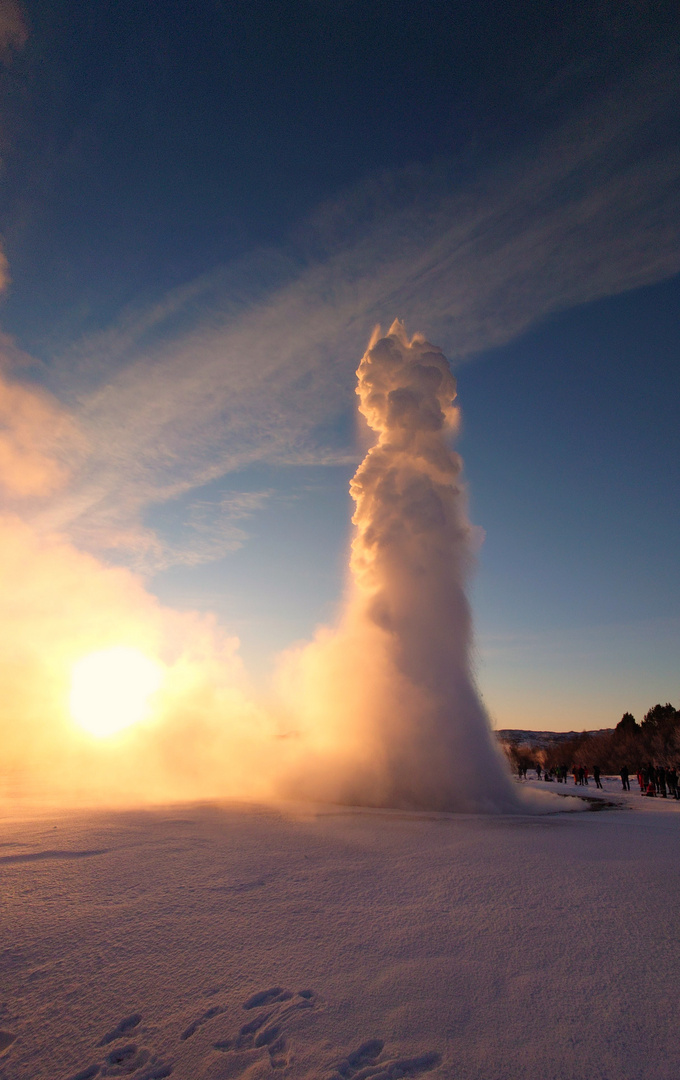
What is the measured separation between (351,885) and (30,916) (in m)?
3.68

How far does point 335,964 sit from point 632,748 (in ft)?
227

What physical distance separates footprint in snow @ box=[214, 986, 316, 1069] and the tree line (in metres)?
48.9

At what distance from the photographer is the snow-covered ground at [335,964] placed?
3541 millimetres

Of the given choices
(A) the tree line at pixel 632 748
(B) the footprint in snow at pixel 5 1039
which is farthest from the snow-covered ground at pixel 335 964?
(A) the tree line at pixel 632 748

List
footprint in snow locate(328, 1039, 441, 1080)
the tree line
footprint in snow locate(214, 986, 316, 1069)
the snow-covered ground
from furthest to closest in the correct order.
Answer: the tree line → footprint in snow locate(214, 986, 316, 1069) → the snow-covered ground → footprint in snow locate(328, 1039, 441, 1080)

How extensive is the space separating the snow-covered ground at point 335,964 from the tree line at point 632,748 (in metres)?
45.9

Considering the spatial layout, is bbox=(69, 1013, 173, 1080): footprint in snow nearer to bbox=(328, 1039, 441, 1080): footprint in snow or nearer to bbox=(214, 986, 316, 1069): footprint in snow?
bbox=(214, 986, 316, 1069): footprint in snow

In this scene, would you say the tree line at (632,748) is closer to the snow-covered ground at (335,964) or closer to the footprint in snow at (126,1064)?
the snow-covered ground at (335,964)

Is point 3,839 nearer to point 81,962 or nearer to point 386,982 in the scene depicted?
point 81,962

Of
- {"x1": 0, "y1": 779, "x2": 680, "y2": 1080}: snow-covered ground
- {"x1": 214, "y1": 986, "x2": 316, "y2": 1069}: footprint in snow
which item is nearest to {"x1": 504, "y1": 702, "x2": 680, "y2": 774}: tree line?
{"x1": 0, "y1": 779, "x2": 680, "y2": 1080}: snow-covered ground

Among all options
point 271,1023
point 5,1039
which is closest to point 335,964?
point 271,1023

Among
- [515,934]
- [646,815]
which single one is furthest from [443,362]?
[515,934]

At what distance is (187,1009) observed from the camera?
159 inches

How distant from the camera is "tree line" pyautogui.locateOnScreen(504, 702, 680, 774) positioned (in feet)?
172
